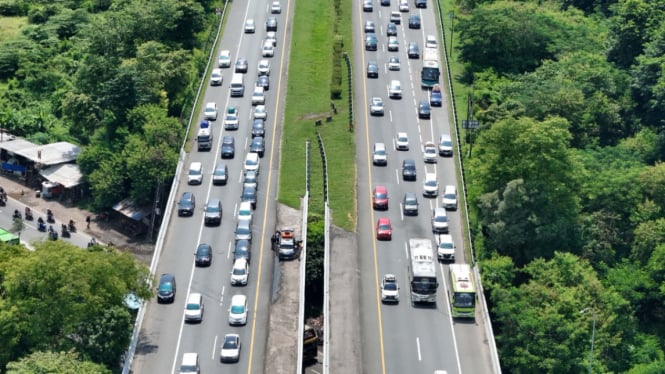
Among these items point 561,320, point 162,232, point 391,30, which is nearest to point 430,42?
point 391,30

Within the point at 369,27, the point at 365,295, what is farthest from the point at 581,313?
the point at 369,27

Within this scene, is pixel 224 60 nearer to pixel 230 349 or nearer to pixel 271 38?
pixel 271 38

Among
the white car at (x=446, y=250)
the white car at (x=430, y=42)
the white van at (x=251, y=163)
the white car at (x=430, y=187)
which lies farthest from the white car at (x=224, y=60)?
the white car at (x=446, y=250)

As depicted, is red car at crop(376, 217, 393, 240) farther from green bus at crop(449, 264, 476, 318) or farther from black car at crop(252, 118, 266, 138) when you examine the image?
black car at crop(252, 118, 266, 138)

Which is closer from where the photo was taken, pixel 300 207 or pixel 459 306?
pixel 459 306

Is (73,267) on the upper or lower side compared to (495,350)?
upper

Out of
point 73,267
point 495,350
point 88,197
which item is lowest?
point 88,197

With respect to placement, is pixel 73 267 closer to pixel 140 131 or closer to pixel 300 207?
A: pixel 300 207
